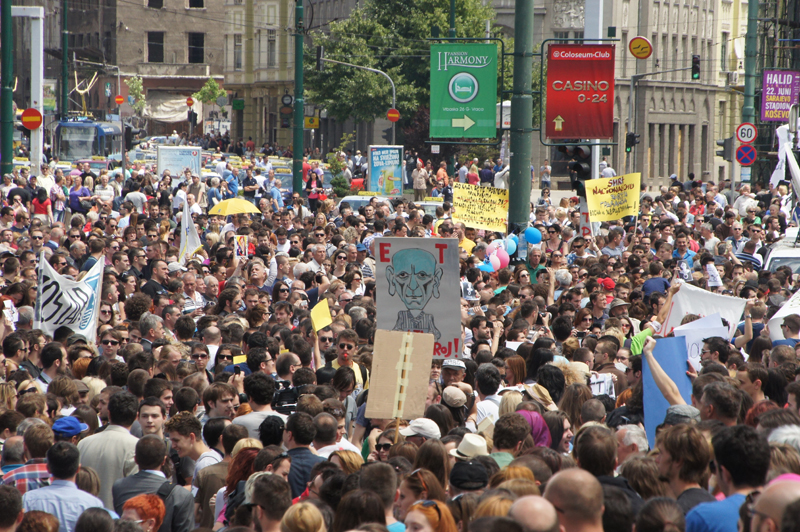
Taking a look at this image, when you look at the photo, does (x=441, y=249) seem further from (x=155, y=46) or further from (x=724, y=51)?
(x=155, y=46)

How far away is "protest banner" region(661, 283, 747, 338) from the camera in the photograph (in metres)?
10.3

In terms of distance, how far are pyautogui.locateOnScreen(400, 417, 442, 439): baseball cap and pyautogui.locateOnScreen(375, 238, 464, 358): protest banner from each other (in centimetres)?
221

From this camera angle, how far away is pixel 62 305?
10.4 metres

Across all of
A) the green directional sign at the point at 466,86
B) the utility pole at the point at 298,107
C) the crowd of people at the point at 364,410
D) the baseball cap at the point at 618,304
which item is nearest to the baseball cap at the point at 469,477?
the crowd of people at the point at 364,410

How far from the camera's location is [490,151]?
5106 centimetres

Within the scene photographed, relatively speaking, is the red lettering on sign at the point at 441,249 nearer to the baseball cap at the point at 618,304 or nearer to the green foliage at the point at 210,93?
the baseball cap at the point at 618,304

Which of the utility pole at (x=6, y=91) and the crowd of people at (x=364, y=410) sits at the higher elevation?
the utility pole at (x=6, y=91)

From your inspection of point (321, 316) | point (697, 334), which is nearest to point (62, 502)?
point (321, 316)

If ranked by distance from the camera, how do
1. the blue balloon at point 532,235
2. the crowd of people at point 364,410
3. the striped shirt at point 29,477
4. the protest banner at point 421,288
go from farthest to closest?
the blue balloon at point 532,235
the protest banner at point 421,288
the striped shirt at point 29,477
the crowd of people at point 364,410

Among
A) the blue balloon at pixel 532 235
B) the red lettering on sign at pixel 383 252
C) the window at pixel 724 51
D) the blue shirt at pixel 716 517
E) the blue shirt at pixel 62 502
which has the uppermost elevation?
the window at pixel 724 51

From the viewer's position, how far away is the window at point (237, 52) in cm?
8456

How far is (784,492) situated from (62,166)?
3740cm

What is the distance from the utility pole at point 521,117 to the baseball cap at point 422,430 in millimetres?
8167

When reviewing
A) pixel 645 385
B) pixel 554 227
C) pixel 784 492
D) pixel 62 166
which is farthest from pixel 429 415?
pixel 62 166
